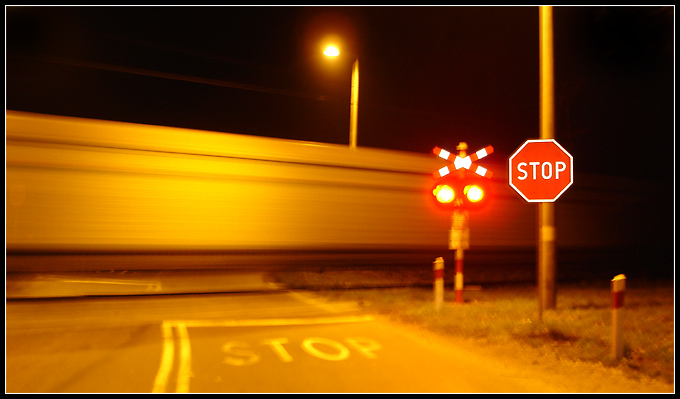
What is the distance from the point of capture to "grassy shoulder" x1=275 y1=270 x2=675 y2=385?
249 inches

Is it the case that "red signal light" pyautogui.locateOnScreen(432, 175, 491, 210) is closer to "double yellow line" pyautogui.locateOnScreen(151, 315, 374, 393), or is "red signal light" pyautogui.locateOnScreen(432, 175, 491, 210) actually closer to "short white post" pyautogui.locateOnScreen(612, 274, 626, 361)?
"double yellow line" pyautogui.locateOnScreen(151, 315, 374, 393)

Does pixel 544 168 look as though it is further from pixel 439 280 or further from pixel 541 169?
pixel 439 280

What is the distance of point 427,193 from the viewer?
868cm

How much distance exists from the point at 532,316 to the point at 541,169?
208 cm

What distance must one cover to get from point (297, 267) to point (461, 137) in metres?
15.3

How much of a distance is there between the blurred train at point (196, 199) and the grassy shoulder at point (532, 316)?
1.26m

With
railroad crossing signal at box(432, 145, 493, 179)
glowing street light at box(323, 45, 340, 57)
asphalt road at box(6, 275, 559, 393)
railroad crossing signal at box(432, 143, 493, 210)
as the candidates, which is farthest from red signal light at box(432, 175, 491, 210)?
glowing street light at box(323, 45, 340, 57)

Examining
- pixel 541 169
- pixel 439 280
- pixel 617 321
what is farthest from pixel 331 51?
pixel 617 321

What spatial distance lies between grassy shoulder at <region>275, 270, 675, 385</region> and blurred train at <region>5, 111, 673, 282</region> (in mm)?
1255

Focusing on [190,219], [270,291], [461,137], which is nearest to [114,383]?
[190,219]

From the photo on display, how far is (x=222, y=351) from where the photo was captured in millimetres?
6617

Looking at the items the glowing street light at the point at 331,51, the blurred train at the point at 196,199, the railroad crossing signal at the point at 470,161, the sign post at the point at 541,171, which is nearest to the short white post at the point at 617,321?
the sign post at the point at 541,171

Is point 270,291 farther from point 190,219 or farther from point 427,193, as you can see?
point 190,219

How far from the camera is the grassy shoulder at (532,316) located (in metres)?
6.33
